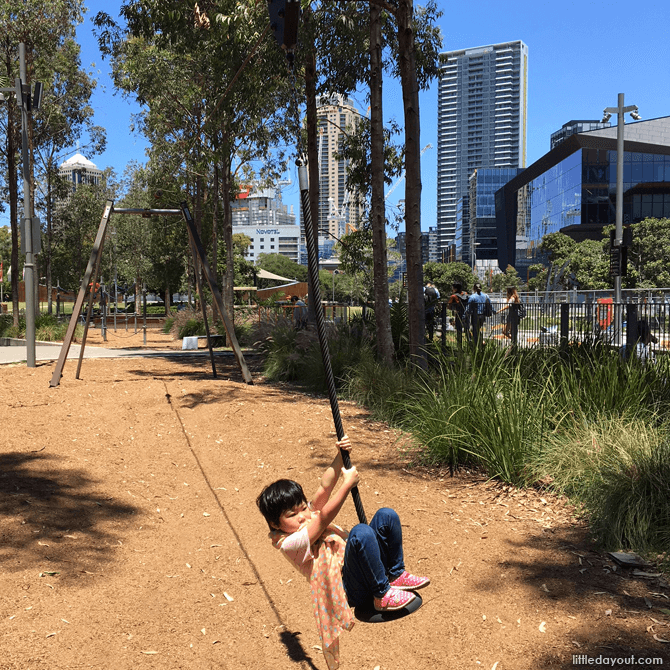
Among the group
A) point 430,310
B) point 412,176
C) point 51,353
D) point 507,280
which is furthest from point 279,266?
point 412,176

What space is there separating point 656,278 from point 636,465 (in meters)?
48.9

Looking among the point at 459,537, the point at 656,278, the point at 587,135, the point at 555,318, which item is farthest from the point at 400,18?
the point at 587,135

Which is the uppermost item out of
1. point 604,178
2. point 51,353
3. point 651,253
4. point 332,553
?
point 604,178

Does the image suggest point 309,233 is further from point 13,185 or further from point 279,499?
point 13,185

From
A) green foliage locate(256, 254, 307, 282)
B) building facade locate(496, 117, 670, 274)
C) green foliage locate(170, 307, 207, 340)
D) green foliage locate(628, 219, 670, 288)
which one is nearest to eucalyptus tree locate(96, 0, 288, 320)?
green foliage locate(170, 307, 207, 340)

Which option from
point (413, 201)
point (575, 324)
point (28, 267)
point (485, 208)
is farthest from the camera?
point (485, 208)

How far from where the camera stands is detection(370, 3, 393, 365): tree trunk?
11.3 m

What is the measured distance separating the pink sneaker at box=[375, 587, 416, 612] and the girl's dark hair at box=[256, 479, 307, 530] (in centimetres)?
61

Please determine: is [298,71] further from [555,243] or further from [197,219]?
[555,243]

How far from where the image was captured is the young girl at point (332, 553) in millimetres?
3191

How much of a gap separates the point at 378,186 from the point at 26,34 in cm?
1840

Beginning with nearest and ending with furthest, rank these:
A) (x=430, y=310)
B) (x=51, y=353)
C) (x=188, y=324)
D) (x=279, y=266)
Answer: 1. (x=430, y=310)
2. (x=51, y=353)
3. (x=188, y=324)
4. (x=279, y=266)

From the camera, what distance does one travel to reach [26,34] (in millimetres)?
23984

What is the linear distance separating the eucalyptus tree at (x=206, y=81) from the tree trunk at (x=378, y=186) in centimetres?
193
